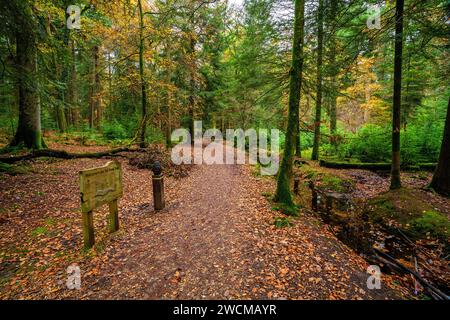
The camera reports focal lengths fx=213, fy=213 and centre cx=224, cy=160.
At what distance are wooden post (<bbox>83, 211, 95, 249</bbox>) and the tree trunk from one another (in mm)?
4801

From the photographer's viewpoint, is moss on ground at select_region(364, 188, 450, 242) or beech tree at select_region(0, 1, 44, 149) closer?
beech tree at select_region(0, 1, 44, 149)

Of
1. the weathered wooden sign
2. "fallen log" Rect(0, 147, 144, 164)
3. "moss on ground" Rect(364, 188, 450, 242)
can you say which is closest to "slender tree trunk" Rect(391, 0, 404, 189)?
"moss on ground" Rect(364, 188, 450, 242)

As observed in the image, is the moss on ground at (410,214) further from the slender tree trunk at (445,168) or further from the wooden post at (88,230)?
the wooden post at (88,230)

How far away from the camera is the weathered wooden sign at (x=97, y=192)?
3.97 metres

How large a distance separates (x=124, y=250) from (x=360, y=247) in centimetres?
542

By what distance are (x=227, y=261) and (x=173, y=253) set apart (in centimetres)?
109

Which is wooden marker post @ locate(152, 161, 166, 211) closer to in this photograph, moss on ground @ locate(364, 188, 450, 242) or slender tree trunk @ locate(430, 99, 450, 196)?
moss on ground @ locate(364, 188, 450, 242)

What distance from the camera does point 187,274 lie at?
3639mm

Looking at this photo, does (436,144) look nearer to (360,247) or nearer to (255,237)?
(360,247)

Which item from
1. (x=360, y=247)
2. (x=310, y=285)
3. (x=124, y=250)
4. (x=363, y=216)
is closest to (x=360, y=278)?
(x=310, y=285)

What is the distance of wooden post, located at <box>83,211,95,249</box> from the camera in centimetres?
407

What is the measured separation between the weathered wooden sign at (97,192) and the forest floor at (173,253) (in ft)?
1.08

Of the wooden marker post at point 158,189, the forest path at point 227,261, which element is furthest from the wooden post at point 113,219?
the wooden marker post at point 158,189
